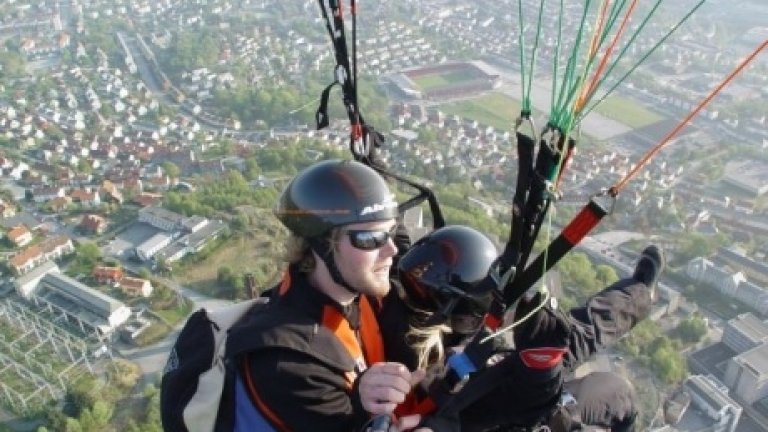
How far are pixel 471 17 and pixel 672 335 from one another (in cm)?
2988

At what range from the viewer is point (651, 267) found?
118 inches

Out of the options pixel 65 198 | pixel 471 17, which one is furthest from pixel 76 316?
pixel 471 17

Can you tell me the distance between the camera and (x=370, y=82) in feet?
101

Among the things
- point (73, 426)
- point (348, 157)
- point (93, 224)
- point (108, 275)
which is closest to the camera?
point (73, 426)

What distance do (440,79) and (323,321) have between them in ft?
99.3

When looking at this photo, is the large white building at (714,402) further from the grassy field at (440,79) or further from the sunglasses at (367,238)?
the grassy field at (440,79)

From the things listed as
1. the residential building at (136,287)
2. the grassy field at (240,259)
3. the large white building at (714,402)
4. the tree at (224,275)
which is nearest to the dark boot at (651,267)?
the large white building at (714,402)

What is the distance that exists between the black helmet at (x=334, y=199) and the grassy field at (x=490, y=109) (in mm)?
24666

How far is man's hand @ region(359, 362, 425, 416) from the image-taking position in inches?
70.6

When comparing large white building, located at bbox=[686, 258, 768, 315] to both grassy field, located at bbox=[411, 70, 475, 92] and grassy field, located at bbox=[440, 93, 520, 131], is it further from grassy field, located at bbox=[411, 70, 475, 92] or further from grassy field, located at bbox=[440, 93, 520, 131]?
grassy field, located at bbox=[411, 70, 475, 92]

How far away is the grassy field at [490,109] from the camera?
26859mm

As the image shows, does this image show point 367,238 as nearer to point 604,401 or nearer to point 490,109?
point 604,401

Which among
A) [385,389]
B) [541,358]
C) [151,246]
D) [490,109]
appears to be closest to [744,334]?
[151,246]

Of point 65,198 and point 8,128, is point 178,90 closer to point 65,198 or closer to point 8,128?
point 8,128
